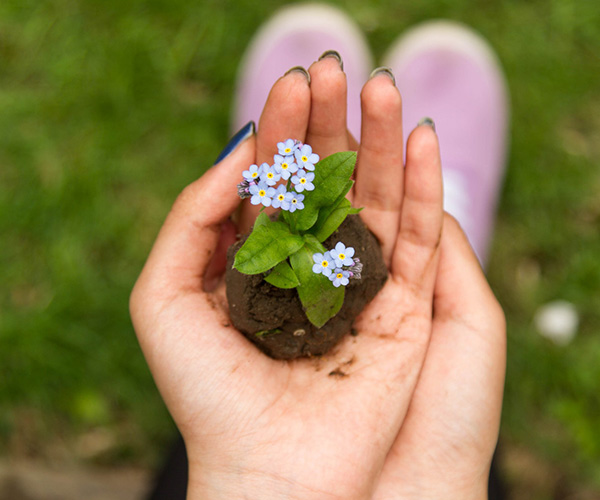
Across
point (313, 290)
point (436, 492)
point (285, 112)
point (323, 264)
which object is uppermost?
point (285, 112)

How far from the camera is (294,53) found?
12.6 feet

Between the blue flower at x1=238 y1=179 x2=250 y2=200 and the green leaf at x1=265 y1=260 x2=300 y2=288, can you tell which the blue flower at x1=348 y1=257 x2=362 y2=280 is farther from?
the blue flower at x1=238 y1=179 x2=250 y2=200

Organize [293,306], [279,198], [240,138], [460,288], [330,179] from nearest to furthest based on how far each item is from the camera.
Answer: [279,198] < [330,179] < [293,306] < [240,138] < [460,288]

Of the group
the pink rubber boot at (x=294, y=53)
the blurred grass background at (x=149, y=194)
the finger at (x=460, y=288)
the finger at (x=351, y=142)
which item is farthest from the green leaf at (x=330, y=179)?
the blurred grass background at (x=149, y=194)

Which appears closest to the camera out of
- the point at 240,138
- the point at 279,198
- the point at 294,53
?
the point at 279,198

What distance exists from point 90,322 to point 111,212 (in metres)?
0.72

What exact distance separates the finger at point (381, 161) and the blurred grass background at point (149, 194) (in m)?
1.71

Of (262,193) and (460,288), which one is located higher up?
(262,193)

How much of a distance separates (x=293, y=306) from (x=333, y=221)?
1.16ft

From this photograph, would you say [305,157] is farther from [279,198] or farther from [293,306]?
[293,306]

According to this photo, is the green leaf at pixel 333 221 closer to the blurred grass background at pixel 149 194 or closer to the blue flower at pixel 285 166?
the blue flower at pixel 285 166

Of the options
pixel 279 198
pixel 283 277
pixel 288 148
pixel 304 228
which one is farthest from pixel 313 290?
pixel 288 148

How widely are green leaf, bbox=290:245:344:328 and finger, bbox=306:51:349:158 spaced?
1.73ft

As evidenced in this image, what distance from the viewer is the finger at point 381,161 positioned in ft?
7.25
